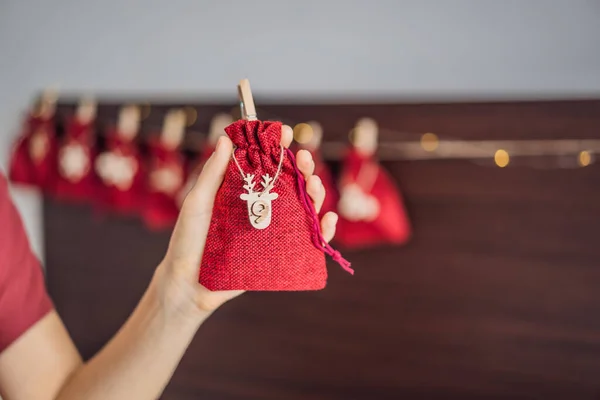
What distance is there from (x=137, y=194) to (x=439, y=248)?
837 mm

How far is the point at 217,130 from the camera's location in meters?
1.46

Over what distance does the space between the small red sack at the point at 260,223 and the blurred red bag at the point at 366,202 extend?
60 centimetres

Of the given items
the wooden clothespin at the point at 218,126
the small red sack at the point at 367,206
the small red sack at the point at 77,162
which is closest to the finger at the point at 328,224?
the small red sack at the point at 367,206

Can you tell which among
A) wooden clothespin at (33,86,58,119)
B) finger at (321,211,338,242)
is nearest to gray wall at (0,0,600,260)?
wooden clothespin at (33,86,58,119)

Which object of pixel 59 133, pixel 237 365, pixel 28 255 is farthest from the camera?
pixel 59 133

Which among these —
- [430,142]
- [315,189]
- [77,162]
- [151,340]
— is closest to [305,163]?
[315,189]

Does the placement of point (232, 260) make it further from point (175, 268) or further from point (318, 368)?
point (318, 368)

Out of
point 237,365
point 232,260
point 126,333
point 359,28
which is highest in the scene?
point 359,28

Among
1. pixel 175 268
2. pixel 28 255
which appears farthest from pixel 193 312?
pixel 28 255

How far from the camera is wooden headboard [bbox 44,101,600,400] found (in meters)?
1.23

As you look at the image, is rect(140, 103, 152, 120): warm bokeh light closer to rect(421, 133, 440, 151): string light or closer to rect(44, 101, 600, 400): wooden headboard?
rect(44, 101, 600, 400): wooden headboard

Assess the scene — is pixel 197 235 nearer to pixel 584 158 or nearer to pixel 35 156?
pixel 584 158

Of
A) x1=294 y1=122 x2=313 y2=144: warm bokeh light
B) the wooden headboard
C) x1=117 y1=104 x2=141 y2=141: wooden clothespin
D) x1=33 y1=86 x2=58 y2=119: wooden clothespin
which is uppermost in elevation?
x1=33 y1=86 x2=58 y2=119: wooden clothespin

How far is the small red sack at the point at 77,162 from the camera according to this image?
1636 millimetres
